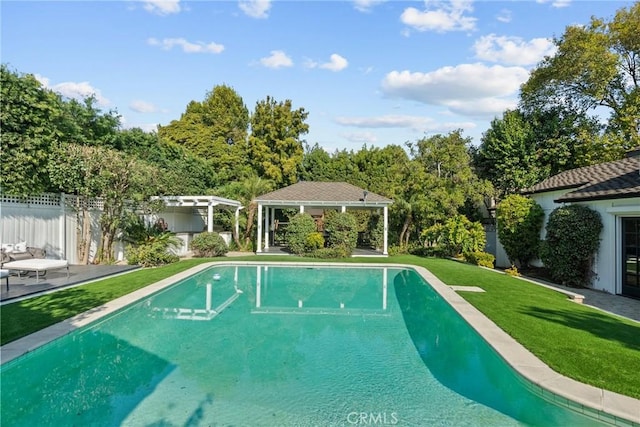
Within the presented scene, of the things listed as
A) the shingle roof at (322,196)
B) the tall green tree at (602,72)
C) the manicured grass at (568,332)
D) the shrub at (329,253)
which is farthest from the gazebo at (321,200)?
the tall green tree at (602,72)

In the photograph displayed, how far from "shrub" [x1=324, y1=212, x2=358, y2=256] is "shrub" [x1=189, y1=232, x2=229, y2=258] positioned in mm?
6088

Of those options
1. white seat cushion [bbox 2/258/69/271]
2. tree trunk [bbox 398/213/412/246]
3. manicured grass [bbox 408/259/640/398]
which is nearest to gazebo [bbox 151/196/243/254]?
white seat cushion [bbox 2/258/69/271]

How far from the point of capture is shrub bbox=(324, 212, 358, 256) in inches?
834

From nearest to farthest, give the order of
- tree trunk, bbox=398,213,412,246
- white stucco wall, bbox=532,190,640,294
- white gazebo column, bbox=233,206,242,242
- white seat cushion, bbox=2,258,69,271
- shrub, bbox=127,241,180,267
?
1. white seat cushion, bbox=2,258,69,271
2. white stucco wall, bbox=532,190,640,294
3. shrub, bbox=127,241,180,267
4. tree trunk, bbox=398,213,412,246
5. white gazebo column, bbox=233,206,242,242

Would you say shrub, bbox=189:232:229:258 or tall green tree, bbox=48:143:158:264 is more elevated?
tall green tree, bbox=48:143:158:264

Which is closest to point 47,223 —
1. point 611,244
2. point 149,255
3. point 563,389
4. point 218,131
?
point 149,255

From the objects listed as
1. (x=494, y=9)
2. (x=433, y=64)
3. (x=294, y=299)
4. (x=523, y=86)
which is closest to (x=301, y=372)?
(x=294, y=299)

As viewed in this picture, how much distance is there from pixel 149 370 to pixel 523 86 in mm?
29891

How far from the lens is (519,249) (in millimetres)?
16766

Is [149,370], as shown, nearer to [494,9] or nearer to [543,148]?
[494,9]

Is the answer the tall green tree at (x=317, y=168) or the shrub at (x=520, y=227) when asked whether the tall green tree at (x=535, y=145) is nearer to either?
the shrub at (x=520, y=227)

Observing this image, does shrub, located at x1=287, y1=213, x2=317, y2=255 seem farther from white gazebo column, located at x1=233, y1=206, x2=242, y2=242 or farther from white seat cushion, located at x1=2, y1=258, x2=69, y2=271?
white seat cushion, located at x1=2, y1=258, x2=69, y2=271

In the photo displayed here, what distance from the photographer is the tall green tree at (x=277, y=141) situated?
3678 cm

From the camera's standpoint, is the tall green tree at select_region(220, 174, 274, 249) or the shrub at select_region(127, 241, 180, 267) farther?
the tall green tree at select_region(220, 174, 274, 249)
